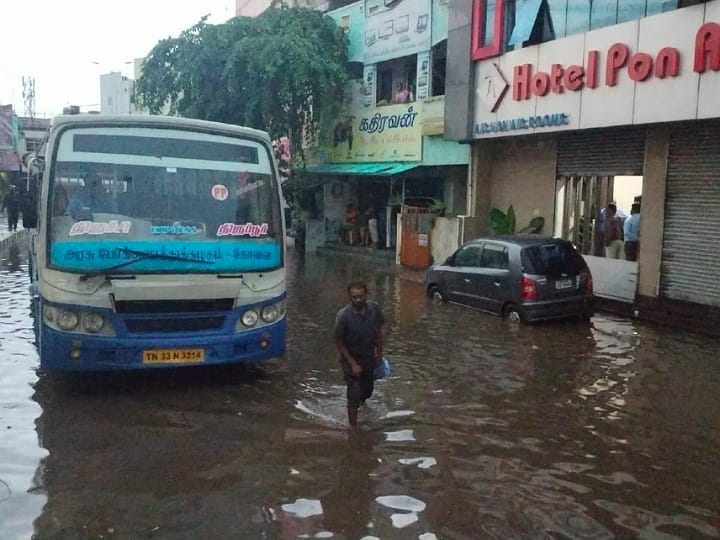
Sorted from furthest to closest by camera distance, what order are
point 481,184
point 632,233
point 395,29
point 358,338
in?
point 395,29 < point 481,184 < point 632,233 < point 358,338

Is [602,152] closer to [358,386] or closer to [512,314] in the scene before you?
[512,314]

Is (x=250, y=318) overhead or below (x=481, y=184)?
below

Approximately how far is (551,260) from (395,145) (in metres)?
10.6

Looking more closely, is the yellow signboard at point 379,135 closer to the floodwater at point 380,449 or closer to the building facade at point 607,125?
the building facade at point 607,125

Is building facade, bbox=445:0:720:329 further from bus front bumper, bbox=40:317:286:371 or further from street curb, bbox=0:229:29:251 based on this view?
street curb, bbox=0:229:29:251

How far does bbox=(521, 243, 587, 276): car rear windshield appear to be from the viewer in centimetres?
1185

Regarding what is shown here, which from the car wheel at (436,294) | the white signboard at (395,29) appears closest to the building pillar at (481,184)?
the white signboard at (395,29)

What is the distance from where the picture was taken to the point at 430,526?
4781mm

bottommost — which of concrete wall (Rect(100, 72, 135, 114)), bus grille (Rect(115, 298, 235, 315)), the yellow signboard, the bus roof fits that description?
bus grille (Rect(115, 298, 235, 315))

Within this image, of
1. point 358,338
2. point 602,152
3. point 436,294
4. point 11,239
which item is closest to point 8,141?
point 11,239

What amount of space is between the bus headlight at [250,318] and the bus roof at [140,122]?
75.1 inches

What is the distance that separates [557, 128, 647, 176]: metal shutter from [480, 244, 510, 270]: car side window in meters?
3.73

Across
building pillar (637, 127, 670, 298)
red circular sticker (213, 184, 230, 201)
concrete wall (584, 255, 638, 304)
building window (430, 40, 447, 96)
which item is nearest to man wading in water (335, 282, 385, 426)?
red circular sticker (213, 184, 230, 201)

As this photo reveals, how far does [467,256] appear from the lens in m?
13.5
